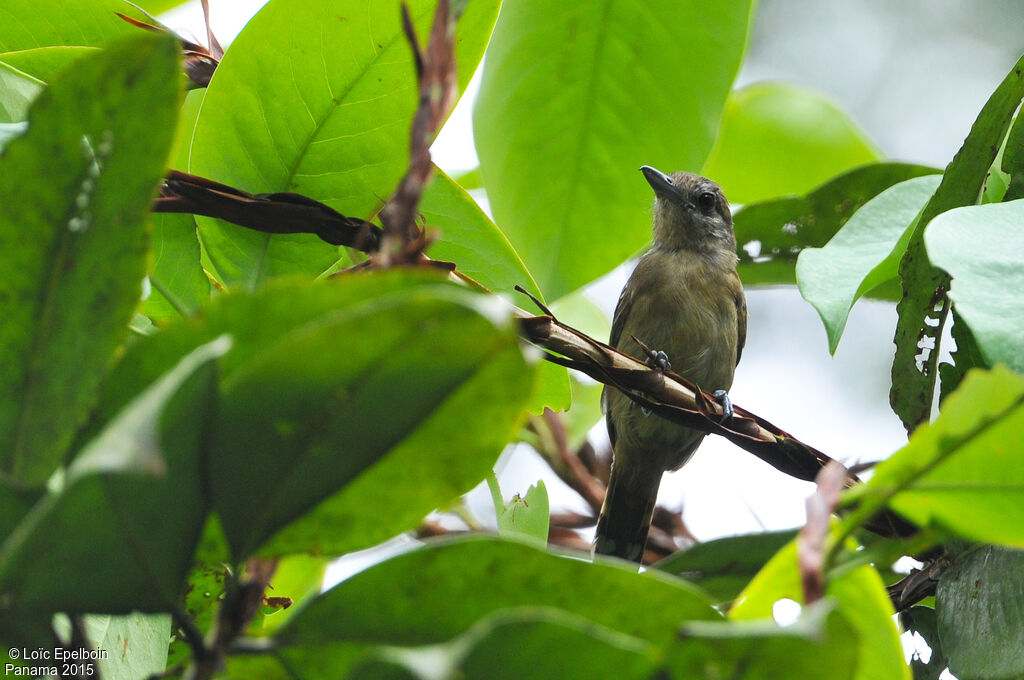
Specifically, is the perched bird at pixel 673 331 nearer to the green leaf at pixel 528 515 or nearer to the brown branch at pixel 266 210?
the green leaf at pixel 528 515

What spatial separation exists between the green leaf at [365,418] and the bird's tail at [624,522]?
225 centimetres

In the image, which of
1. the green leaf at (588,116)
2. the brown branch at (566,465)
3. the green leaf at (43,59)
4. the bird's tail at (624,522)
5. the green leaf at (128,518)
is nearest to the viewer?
the green leaf at (128,518)

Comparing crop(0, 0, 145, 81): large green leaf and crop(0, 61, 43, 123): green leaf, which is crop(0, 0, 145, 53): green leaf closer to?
crop(0, 0, 145, 81): large green leaf

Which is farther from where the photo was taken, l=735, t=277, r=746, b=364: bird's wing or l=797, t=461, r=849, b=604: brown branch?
l=735, t=277, r=746, b=364: bird's wing

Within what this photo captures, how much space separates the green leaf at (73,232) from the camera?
896 millimetres

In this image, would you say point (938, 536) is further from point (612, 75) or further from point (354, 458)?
point (612, 75)

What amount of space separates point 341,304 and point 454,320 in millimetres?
121

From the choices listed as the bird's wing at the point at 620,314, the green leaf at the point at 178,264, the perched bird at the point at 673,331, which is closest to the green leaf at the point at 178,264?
the green leaf at the point at 178,264

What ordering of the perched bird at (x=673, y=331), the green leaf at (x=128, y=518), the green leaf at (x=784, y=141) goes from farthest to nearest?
the perched bird at (x=673, y=331) → the green leaf at (x=784, y=141) → the green leaf at (x=128, y=518)

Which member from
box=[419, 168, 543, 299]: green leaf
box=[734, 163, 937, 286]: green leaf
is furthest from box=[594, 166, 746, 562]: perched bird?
box=[419, 168, 543, 299]: green leaf

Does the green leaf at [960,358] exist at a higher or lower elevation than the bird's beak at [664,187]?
lower

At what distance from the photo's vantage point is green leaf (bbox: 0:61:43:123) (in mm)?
1611

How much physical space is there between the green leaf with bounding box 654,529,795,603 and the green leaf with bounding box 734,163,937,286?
0.94 meters

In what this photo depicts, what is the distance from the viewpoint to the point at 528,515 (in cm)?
176
